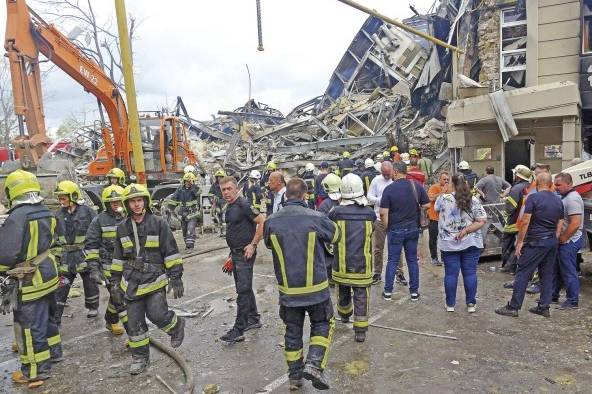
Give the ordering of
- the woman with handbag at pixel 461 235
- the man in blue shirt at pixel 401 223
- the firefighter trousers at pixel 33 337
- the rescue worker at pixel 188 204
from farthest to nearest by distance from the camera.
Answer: the rescue worker at pixel 188 204 → the man in blue shirt at pixel 401 223 → the woman with handbag at pixel 461 235 → the firefighter trousers at pixel 33 337

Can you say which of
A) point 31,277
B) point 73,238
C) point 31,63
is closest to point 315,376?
point 31,277

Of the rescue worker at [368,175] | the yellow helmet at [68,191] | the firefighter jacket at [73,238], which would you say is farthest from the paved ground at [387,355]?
the rescue worker at [368,175]

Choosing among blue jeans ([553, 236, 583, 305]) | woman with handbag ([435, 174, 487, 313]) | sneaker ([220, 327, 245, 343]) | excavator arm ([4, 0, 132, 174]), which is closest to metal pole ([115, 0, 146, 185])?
sneaker ([220, 327, 245, 343])

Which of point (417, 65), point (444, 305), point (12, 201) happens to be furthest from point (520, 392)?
point (417, 65)

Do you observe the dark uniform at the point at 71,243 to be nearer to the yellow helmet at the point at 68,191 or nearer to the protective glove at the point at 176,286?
the yellow helmet at the point at 68,191

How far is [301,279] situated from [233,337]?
5.48ft

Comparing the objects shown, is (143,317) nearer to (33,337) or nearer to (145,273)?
(145,273)

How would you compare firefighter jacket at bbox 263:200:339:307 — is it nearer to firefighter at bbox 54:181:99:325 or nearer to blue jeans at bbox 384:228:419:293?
blue jeans at bbox 384:228:419:293

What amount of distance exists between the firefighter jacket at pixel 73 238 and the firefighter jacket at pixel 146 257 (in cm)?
161

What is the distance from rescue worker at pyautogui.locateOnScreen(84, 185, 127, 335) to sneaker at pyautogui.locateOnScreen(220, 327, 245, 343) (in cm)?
131

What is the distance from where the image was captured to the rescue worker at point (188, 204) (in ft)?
33.2

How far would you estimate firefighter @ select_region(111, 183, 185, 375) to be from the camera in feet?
14.3

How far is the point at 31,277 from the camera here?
434cm

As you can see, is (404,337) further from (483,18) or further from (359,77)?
(359,77)
